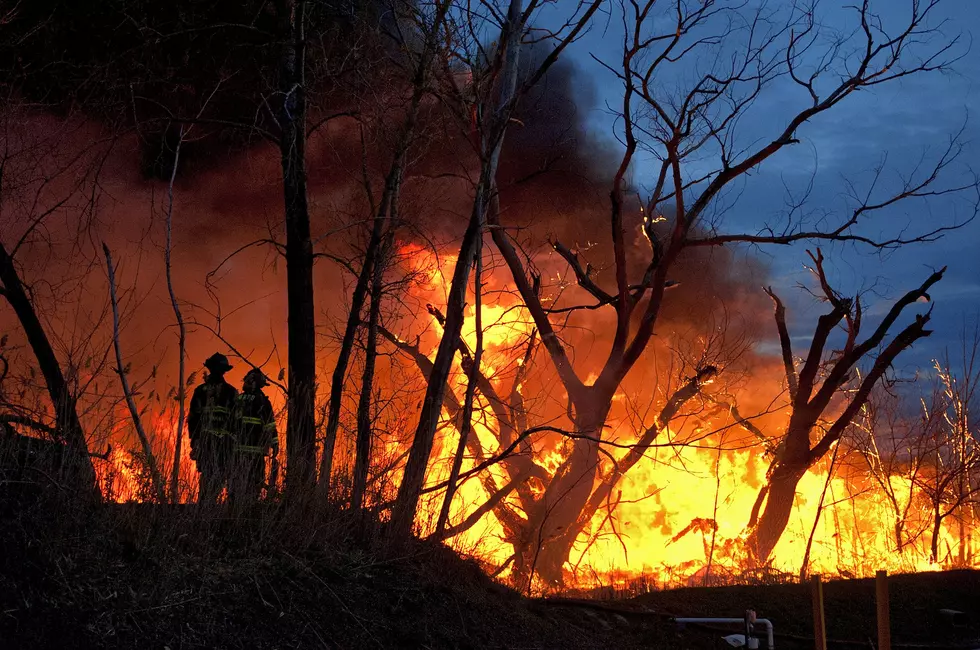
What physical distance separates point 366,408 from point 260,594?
389 cm

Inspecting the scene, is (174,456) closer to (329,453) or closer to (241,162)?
(329,453)

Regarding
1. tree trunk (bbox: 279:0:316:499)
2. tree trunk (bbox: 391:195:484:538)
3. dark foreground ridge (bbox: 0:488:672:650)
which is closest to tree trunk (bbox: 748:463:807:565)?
tree trunk (bbox: 391:195:484:538)

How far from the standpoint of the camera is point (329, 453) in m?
7.47

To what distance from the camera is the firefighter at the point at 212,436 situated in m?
6.17

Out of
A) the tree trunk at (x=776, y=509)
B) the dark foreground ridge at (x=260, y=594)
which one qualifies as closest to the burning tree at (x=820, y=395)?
the tree trunk at (x=776, y=509)

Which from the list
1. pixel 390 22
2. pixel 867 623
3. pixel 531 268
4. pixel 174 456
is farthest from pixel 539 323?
pixel 174 456

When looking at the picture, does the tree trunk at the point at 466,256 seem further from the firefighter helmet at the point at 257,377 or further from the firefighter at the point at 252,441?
the firefighter helmet at the point at 257,377

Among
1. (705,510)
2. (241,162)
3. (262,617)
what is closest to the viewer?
(262,617)

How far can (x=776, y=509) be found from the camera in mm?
18062

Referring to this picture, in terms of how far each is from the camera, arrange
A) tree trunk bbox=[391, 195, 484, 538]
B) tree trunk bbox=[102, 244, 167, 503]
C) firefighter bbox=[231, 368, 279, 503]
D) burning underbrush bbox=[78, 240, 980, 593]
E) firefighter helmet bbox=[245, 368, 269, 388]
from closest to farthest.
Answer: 1. tree trunk bbox=[102, 244, 167, 503]
2. firefighter bbox=[231, 368, 279, 503]
3. tree trunk bbox=[391, 195, 484, 538]
4. firefighter helmet bbox=[245, 368, 269, 388]
5. burning underbrush bbox=[78, 240, 980, 593]

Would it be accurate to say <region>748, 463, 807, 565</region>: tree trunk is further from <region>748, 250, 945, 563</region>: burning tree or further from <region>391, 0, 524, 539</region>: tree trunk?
<region>391, 0, 524, 539</region>: tree trunk

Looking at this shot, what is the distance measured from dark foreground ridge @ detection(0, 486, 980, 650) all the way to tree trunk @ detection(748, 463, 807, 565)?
31.2 feet

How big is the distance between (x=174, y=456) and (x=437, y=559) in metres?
2.39

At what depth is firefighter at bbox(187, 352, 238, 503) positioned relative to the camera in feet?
20.2
